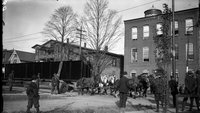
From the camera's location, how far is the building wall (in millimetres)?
33531

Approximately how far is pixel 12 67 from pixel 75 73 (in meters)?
17.7

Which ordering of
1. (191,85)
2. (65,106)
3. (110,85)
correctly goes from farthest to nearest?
(110,85) < (65,106) < (191,85)

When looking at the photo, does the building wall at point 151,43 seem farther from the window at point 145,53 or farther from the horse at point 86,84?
the horse at point 86,84

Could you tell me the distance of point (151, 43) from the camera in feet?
123

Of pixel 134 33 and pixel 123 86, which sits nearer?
pixel 123 86

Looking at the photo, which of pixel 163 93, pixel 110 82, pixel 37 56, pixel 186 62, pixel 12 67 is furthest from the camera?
pixel 37 56

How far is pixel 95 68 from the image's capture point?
982 inches

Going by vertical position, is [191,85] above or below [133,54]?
below

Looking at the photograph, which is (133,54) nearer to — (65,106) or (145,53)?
(145,53)

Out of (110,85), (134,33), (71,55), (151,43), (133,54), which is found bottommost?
(110,85)

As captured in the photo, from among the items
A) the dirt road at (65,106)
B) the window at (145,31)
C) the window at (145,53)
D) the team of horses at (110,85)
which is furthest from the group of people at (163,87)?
the window at (145,31)

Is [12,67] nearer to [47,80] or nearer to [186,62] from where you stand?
[47,80]

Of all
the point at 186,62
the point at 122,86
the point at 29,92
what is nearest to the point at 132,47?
the point at 186,62

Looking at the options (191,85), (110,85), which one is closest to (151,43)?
(110,85)
